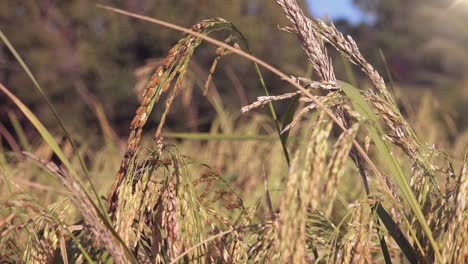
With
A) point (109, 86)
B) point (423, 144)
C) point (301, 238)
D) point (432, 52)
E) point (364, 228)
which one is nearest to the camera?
point (301, 238)

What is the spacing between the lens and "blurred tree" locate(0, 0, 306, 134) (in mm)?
14961

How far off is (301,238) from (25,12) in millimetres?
15601

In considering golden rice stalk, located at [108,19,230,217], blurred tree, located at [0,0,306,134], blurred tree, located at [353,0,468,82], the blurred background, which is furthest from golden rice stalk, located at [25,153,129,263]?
blurred tree, located at [353,0,468,82]

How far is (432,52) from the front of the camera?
34250mm

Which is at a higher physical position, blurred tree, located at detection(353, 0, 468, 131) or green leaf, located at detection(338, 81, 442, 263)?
blurred tree, located at detection(353, 0, 468, 131)

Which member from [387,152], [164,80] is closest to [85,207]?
[164,80]

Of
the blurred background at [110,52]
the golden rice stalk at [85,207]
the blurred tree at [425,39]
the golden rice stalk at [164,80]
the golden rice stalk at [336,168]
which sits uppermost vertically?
Result: the blurred tree at [425,39]

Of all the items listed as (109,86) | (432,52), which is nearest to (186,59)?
(109,86)

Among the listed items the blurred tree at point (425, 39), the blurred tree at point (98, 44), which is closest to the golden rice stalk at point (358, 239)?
the blurred tree at point (98, 44)

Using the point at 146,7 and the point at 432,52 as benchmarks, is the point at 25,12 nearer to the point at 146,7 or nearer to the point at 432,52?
the point at 146,7

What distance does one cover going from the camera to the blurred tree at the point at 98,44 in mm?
14961

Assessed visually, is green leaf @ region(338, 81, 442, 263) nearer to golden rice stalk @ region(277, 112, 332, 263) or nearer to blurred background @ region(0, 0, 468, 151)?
golden rice stalk @ region(277, 112, 332, 263)

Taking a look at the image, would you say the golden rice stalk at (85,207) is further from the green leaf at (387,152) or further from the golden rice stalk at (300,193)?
the green leaf at (387,152)

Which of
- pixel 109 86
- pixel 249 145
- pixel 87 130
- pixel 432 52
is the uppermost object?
pixel 432 52
